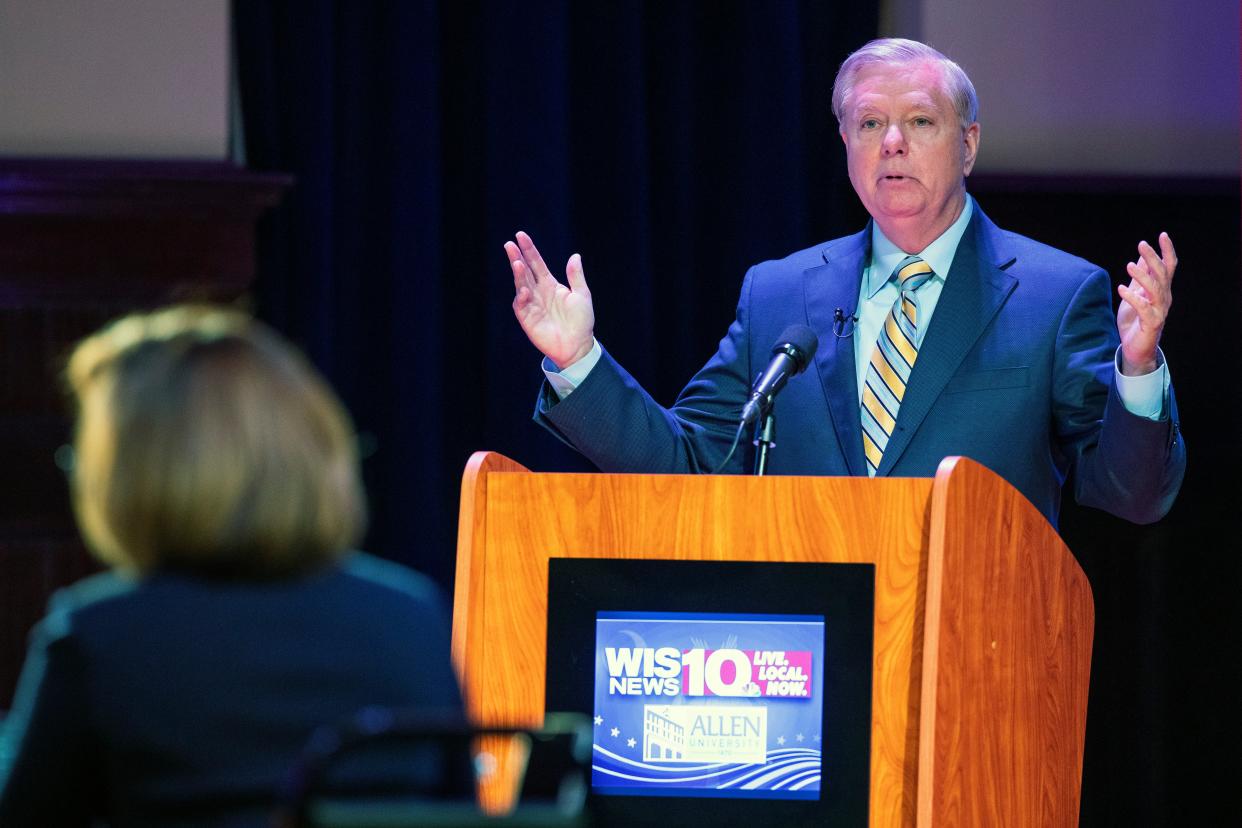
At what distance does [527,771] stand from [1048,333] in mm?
1260

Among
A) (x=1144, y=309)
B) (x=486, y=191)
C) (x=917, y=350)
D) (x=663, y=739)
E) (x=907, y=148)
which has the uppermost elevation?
(x=907, y=148)

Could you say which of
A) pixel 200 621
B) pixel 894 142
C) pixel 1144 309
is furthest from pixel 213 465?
pixel 894 142

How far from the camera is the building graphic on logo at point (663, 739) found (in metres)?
2.30

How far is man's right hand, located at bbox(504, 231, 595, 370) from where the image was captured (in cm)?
269

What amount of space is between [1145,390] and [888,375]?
457 mm

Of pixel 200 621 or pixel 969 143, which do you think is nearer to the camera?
pixel 200 621

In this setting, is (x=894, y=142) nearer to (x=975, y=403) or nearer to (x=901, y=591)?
(x=975, y=403)

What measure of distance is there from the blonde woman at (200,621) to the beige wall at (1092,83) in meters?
3.61

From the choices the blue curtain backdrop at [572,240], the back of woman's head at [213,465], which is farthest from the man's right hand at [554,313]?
the blue curtain backdrop at [572,240]

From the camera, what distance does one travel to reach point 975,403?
2.78 metres

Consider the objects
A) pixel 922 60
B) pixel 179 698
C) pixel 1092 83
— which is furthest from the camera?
pixel 1092 83

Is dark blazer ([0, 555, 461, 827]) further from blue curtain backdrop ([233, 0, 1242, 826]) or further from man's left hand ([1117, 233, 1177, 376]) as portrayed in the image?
blue curtain backdrop ([233, 0, 1242, 826])

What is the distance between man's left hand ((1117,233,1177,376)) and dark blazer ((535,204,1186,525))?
0.09 meters

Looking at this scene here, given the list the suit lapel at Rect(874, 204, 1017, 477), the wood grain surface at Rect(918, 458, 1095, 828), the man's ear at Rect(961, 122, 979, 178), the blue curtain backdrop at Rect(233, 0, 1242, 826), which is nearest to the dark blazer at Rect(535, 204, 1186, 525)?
the suit lapel at Rect(874, 204, 1017, 477)
